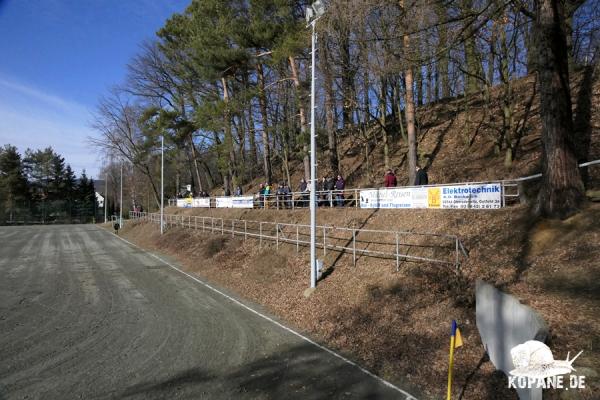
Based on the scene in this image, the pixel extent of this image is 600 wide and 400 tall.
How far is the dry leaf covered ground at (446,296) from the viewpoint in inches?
245

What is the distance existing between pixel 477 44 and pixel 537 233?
11599mm

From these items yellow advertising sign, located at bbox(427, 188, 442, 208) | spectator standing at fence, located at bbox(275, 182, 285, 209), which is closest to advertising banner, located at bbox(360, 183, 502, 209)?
yellow advertising sign, located at bbox(427, 188, 442, 208)

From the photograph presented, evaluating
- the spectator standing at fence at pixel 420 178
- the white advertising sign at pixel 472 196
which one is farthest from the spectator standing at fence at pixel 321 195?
Answer: the white advertising sign at pixel 472 196

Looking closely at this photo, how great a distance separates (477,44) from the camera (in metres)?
17.6

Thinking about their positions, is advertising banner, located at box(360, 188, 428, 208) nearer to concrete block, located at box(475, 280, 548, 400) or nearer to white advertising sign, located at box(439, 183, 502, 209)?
white advertising sign, located at box(439, 183, 502, 209)

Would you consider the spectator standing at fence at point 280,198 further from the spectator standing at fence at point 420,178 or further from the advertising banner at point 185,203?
the advertising banner at point 185,203

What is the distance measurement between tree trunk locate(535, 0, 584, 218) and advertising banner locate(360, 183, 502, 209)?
7.07ft

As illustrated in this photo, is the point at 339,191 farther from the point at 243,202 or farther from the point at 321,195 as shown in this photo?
the point at 243,202

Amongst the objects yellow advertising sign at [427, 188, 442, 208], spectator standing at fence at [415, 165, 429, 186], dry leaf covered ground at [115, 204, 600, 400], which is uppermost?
spectator standing at fence at [415, 165, 429, 186]

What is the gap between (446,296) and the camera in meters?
8.63

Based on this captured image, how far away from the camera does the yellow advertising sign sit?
43.3ft

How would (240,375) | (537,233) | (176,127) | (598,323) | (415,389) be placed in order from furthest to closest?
1. (176,127)
2. (537,233)
3. (240,375)
4. (415,389)
5. (598,323)

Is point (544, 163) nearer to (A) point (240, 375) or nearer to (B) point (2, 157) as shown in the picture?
(A) point (240, 375)

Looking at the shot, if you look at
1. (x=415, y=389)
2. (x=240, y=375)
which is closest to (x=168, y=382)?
(x=240, y=375)
